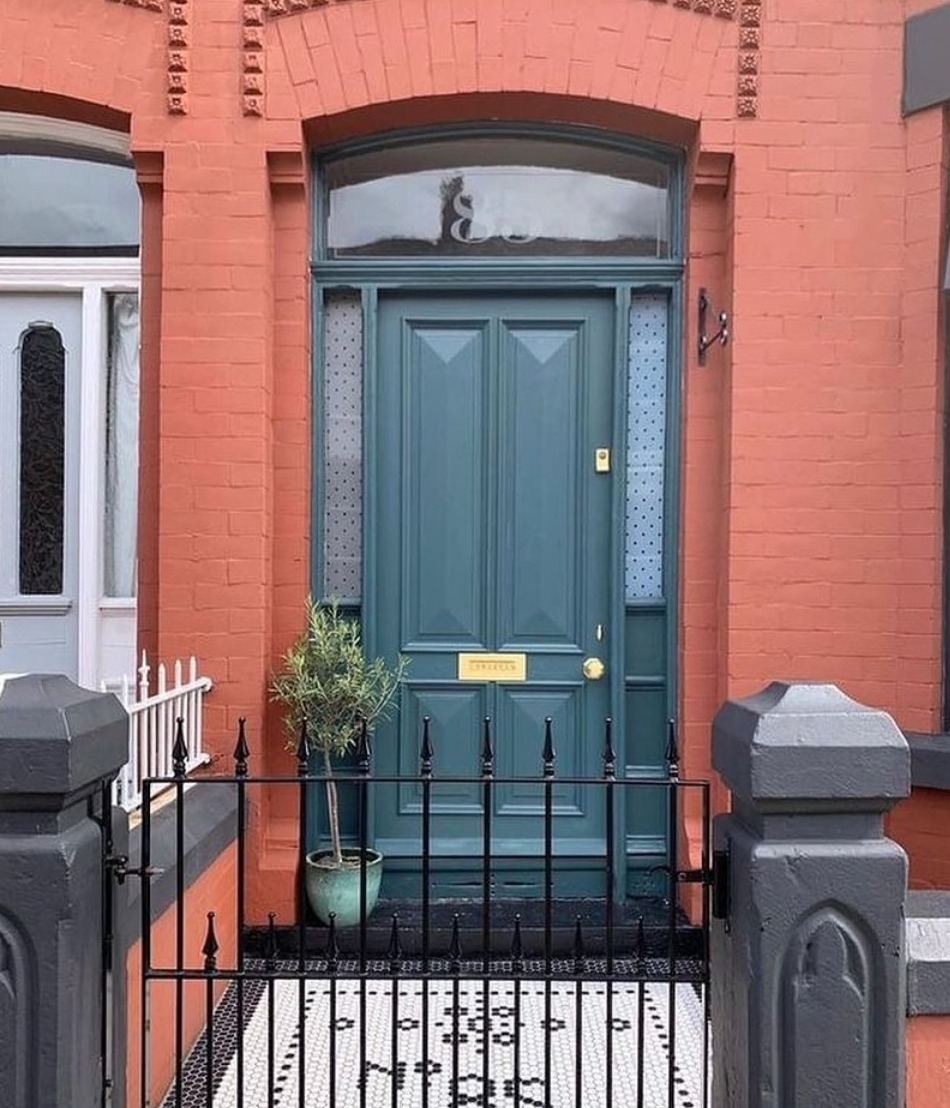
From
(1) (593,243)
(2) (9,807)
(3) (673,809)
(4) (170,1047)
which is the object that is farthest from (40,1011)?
(1) (593,243)

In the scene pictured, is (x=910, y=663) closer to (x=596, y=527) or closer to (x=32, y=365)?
(x=596, y=527)

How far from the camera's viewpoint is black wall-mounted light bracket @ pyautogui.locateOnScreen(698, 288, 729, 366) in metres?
4.95

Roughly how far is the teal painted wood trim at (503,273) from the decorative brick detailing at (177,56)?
3.12 ft

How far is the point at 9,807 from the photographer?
7.65 ft

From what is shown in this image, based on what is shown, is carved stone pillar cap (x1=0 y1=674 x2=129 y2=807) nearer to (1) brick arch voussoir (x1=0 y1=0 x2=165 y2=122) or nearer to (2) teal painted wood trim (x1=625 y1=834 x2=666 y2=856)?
(2) teal painted wood trim (x1=625 y1=834 x2=666 y2=856)

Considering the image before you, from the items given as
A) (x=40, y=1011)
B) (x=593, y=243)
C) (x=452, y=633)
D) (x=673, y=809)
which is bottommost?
(x=40, y=1011)

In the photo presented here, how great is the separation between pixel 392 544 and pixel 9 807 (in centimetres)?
298

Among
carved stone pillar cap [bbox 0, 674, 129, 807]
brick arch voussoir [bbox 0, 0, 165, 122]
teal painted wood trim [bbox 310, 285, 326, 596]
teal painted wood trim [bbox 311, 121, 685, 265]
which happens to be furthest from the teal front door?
carved stone pillar cap [bbox 0, 674, 129, 807]

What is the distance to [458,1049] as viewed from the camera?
339cm

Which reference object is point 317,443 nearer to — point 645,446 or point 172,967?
point 645,446

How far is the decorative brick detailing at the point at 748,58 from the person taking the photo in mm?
4859

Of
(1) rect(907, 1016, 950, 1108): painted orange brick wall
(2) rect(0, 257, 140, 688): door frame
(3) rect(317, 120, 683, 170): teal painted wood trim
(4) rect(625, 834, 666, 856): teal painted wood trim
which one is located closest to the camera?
(1) rect(907, 1016, 950, 1108): painted orange brick wall

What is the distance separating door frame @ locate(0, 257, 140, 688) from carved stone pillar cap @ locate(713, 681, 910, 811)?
3844 millimetres

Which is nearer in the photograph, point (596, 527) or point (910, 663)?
point (910, 663)
